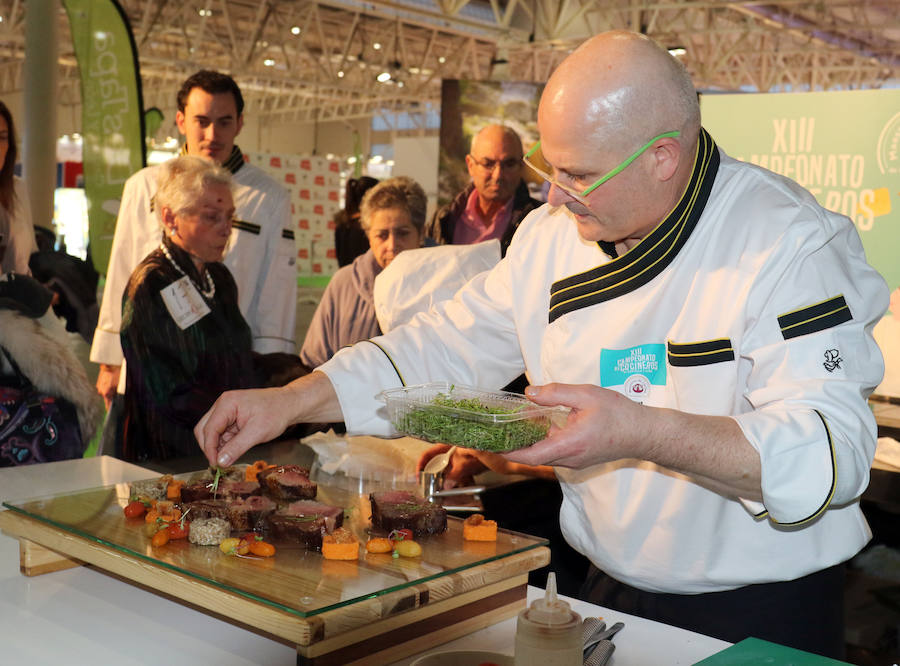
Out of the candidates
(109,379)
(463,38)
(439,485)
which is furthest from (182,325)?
(463,38)

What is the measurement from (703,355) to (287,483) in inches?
28.9

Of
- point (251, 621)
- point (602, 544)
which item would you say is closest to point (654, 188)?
point (602, 544)

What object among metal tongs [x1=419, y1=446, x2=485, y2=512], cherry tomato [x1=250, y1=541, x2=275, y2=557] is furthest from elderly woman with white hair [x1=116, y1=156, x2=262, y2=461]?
cherry tomato [x1=250, y1=541, x2=275, y2=557]

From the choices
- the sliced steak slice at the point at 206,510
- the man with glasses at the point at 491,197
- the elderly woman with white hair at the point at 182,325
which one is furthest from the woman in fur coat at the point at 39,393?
the man with glasses at the point at 491,197

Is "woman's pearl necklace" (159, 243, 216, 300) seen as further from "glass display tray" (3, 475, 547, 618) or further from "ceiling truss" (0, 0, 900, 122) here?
"ceiling truss" (0, 0, 900, 122)

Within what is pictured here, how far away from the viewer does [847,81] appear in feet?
63.3

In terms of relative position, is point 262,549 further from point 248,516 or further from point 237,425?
point 237,425

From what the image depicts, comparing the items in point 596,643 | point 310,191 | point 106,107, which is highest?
point 106,107

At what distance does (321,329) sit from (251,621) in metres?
2.58

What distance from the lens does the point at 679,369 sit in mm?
1563

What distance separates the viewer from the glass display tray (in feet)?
4.06

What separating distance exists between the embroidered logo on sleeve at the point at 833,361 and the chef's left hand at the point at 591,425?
287mm

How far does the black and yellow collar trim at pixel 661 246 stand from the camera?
5.22 feet

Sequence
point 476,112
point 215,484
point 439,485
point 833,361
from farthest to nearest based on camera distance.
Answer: point 476,112 → point 439,485 → point 215,484 → point 833,361
